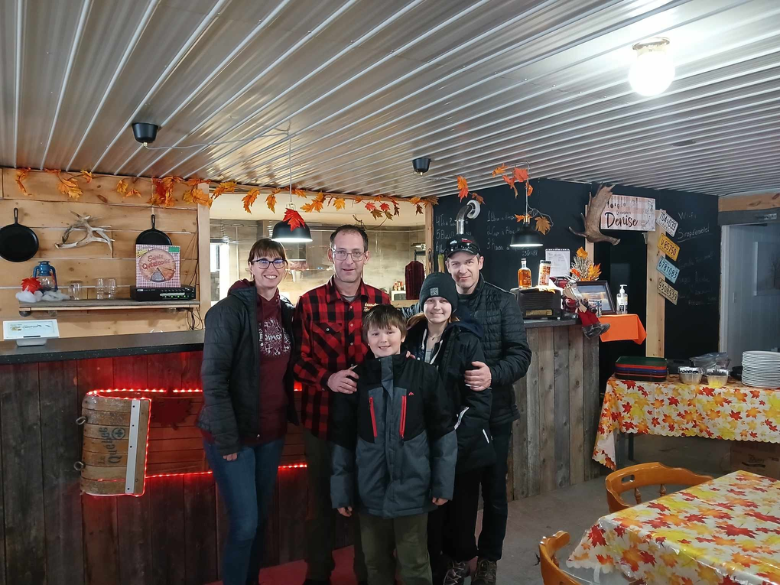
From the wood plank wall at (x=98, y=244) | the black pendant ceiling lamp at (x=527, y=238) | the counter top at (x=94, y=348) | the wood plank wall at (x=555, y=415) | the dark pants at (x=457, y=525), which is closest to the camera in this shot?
the counter top at (x=94, y=348)

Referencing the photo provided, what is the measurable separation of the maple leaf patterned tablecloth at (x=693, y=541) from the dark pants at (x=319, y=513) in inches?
43.5

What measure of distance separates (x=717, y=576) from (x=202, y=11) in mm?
2373

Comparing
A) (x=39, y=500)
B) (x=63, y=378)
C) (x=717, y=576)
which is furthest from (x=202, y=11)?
(x=717, y=576)

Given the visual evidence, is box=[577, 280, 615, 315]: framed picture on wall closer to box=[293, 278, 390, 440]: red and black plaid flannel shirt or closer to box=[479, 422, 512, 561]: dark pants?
box=[479, 422, 512, 561]: dark pants

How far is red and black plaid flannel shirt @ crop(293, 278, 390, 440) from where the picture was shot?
2363 mm

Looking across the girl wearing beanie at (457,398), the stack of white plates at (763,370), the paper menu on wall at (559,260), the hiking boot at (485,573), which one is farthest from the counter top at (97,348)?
the paper menu on wall at (559,260)

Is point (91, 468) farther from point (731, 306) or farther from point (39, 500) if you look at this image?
point (731, 306)

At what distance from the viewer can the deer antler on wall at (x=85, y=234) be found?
525 cm

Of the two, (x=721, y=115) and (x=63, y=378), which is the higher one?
(x=721, y=115)

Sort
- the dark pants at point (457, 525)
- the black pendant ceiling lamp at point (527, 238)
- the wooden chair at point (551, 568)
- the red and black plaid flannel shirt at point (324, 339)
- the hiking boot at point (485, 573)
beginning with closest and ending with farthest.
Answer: the wooden chair at point (551, 568), the red and black plaid flannel shirt at point (324, 339), the dark pants at point (457, 525), the hiking boot at point (485, 573), the black pendant ceiling lamp at point (527, 238)

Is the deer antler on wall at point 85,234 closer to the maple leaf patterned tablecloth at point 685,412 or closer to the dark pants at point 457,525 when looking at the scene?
the dark pants at point 457,525

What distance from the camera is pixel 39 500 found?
2.35 m

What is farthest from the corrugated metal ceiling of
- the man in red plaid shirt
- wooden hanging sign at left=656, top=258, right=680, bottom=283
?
wooden hanging sign at left=656, top=258, right=680, bottom=283

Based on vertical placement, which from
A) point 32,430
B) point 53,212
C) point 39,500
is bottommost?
point 39,500
